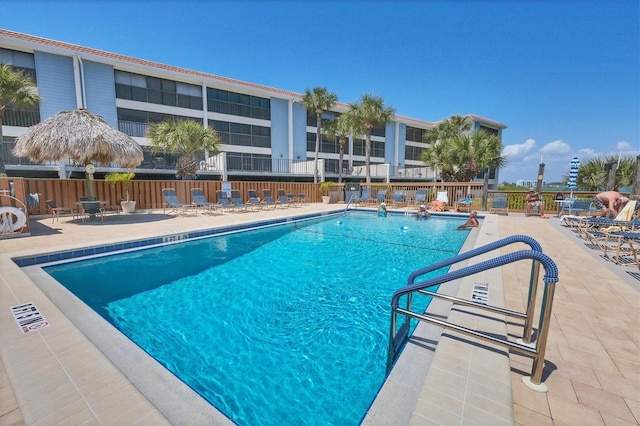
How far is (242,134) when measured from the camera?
2291 centimetres

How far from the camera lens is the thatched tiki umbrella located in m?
8.73

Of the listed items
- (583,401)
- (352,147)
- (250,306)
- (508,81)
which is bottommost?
(250,306)

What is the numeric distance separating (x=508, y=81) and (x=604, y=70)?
558 cm

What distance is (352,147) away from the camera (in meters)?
29.4

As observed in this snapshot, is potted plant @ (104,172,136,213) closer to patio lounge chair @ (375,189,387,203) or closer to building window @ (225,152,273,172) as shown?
building window @ (225,152,273,172)

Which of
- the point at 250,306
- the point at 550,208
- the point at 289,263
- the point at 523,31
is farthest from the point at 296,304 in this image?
the point at 550,208

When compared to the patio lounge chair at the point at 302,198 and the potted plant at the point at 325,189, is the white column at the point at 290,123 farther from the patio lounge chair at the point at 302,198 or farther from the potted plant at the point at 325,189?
the patio lounge chair at the point at 302,198

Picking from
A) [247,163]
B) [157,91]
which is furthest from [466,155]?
[157,91]

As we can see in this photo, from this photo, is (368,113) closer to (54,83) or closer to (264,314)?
(54,83)

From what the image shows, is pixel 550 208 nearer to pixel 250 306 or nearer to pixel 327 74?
pixel 250 306

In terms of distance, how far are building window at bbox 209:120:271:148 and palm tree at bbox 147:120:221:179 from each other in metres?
7.07

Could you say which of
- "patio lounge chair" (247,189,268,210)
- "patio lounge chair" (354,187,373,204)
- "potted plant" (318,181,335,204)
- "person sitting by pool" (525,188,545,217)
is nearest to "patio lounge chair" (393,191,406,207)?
"patio lounge chair" (354,187,373,204)

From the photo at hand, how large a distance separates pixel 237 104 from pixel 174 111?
4.95 m

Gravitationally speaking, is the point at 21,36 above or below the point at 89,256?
above
